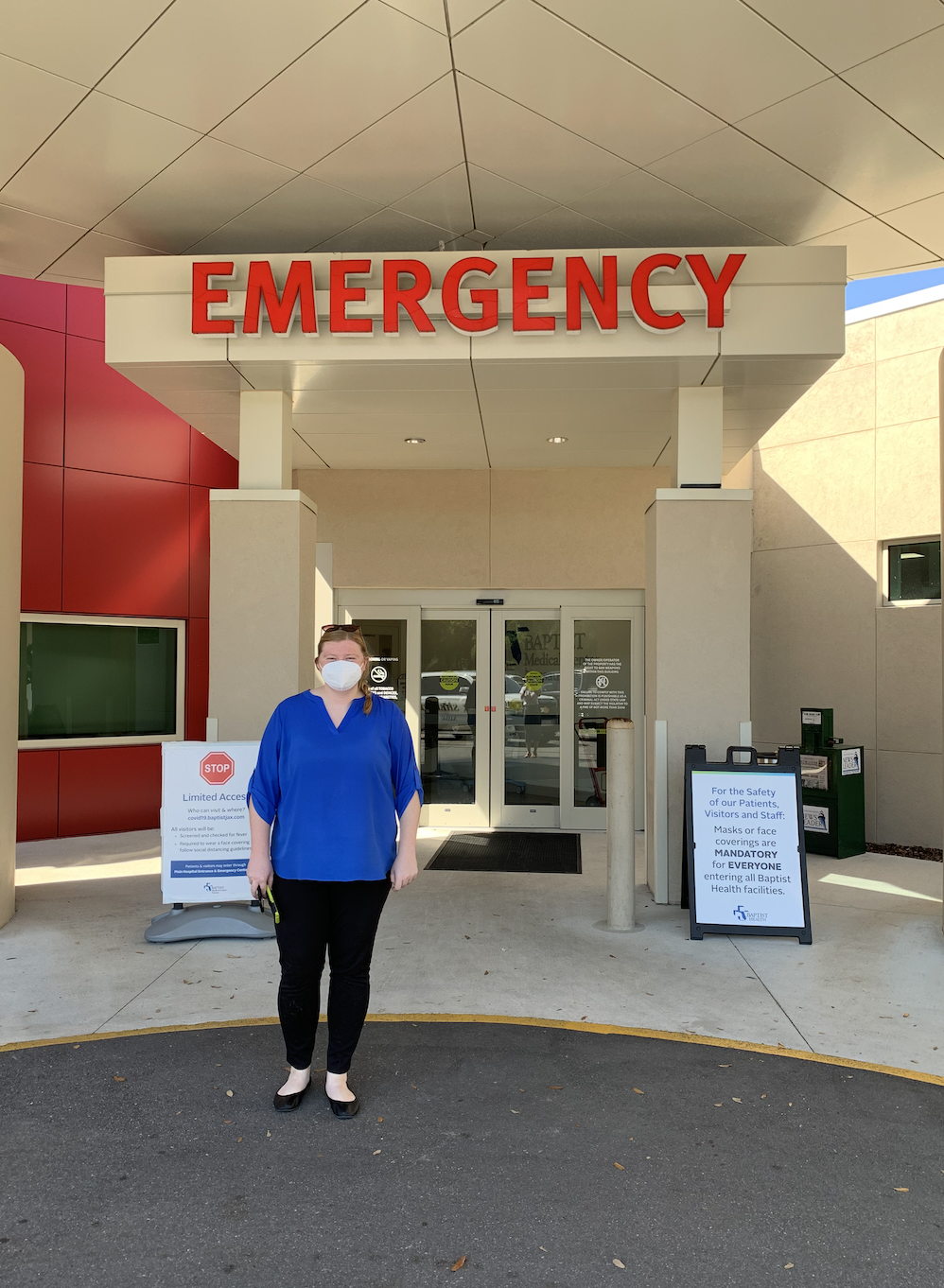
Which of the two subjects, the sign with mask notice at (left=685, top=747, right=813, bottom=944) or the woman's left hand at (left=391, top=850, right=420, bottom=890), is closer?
the woman's left hand at (left=391, top=850, right=420, bottom=890)

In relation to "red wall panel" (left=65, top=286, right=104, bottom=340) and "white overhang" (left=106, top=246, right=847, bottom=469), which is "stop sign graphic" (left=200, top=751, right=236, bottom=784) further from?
"red wall panel" (left=65, top=286, right=104, bottom=340)

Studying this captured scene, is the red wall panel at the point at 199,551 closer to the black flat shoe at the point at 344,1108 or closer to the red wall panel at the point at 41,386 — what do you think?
the red wall panel at the point at 41,386

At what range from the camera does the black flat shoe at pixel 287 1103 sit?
3.46 meters

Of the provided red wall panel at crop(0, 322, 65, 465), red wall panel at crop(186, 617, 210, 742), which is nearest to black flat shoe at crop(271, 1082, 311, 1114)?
red wall panel at crop(186, 617, 210, 742)

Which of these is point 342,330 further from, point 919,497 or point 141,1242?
point 919,497

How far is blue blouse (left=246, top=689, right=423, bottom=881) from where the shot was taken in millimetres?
3344

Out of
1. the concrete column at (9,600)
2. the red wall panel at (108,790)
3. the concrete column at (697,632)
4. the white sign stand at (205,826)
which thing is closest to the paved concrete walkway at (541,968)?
the white sign stand at (205,826)

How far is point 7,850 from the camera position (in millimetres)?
6289

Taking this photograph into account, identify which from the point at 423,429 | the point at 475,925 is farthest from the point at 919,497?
the point at 475,925

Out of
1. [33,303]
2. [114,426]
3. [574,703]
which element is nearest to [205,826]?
[574,703]

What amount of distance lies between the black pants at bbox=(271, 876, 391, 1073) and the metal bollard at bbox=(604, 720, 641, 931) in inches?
111

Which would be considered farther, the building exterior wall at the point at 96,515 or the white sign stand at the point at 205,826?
the building exterior wall at the point at 96,515

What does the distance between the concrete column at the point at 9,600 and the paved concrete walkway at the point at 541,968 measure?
49cm

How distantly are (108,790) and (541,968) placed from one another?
597 centimetres
